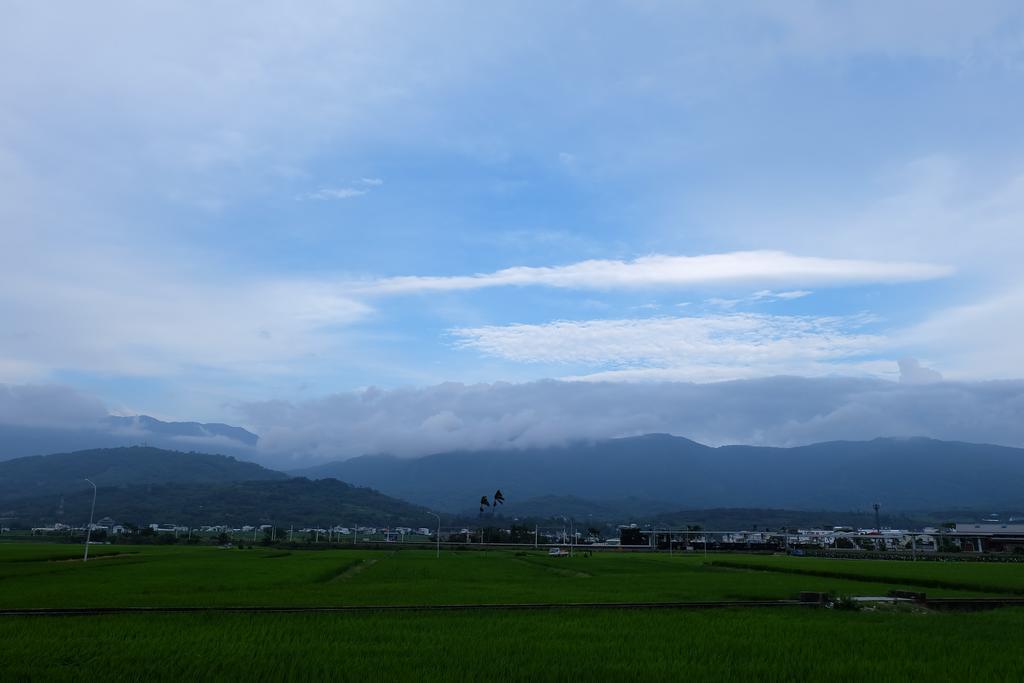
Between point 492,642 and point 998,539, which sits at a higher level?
point 492,642

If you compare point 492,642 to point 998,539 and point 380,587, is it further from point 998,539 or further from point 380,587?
point 998,539

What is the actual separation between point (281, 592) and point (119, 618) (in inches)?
427

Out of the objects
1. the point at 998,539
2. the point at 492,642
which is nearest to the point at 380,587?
the point at 492,642

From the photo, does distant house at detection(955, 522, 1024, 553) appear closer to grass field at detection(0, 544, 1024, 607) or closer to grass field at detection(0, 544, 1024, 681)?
grass field at detection(0, 544, 1024, 607)

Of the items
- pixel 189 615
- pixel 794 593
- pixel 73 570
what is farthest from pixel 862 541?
pixel 189 615

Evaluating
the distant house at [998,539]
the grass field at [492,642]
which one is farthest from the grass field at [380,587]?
the distant house at [998,539]

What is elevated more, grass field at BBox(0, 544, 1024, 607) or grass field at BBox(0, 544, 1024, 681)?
grass field at BBox(0, 544, 1024, 681)

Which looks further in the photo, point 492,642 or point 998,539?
point 998,539

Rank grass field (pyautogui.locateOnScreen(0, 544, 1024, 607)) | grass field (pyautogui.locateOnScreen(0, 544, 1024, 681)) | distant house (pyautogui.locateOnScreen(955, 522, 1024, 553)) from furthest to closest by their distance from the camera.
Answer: distant house (pyautogui.locateOnScreen(955, 522, 1024, 553)) → grass field (pyautogui.locateOnScreen(0, 544, 1024, 607)) → grass field (pyautogui.locateOnScreen(0, 544, 1024, 681))

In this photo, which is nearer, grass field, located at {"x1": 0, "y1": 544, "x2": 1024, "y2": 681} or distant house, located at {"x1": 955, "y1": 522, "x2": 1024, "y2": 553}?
grass field, located at {"x1": 0, "y1": 544, "x2": 1024, "y2": 681}

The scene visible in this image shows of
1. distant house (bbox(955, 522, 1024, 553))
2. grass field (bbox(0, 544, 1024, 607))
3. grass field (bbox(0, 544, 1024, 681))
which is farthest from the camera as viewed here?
distant house (bbox(955, 522, 1024, 553))

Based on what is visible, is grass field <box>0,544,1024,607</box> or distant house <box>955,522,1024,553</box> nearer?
grass field <box>0,544,1024,607</box>

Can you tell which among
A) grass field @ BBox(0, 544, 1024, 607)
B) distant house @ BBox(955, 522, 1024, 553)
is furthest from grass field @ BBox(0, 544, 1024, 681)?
distant house @ BBox(955, 522, 1024, 553)

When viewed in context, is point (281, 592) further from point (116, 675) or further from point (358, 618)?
point (116, 675)
